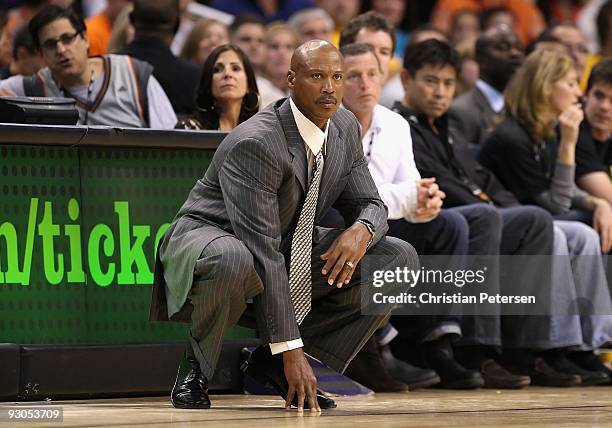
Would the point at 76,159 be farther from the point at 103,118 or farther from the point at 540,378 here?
the point at 540,378

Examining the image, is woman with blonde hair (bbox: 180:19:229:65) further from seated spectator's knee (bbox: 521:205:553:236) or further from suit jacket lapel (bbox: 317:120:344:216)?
suit jacket lapel (bbox: 317:120:344:216)

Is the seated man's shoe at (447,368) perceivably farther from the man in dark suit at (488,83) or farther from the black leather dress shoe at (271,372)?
the man in dark suit at (488,83)

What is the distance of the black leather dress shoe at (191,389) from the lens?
4.78 meters

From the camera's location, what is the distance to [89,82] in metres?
6.38

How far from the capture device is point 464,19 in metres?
10.5

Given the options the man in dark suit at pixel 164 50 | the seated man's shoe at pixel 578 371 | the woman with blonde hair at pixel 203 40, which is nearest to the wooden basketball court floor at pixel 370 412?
the seated man's shoe at pixel 578 371

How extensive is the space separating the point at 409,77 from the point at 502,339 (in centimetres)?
152

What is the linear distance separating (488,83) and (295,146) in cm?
395

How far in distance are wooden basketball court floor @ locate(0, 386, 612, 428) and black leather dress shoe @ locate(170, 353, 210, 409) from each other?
0.19ft

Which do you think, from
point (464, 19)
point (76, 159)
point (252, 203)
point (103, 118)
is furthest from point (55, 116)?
point (464, 19)

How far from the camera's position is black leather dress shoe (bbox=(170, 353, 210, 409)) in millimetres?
4777

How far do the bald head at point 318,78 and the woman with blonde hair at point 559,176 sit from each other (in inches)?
98.1

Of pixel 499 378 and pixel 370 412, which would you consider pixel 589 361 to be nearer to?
pixel 499 378

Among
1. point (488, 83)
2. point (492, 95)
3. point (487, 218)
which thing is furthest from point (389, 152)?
point (488, 83)
